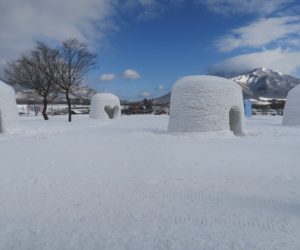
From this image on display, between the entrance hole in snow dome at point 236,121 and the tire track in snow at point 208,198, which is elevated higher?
the entrance hole in snow dome at point 236,121

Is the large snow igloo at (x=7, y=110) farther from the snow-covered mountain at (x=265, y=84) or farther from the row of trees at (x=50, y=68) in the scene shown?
the snow-covered mountain at (x=265, y=84)

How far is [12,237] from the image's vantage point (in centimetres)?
341

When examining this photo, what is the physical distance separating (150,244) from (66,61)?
26805 mm

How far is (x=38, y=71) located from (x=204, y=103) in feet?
66.3

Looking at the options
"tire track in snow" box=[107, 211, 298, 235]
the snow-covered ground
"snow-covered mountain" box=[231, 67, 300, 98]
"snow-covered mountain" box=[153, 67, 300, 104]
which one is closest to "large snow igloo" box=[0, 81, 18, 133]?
the snow-covered ground

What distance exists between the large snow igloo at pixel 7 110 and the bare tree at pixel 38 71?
37.3 ft

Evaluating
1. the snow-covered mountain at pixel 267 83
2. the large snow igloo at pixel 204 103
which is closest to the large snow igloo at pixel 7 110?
the large snow igloo at pixel 204 103

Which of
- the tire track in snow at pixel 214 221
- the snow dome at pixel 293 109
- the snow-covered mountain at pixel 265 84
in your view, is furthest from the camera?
the snow-covered mountain at pixel 265 84

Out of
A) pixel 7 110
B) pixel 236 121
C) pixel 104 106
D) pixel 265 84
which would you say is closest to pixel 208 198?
pixel 236 121

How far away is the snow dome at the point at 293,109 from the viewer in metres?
19.8

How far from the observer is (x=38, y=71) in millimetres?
28188

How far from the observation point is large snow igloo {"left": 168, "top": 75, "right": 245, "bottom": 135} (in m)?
13.2

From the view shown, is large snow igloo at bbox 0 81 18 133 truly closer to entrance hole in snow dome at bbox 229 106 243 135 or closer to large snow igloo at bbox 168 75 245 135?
large snow igloo at bbox 168 75 245 135

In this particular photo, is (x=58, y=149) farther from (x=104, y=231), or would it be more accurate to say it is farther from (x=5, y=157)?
(x=104, y=231)
